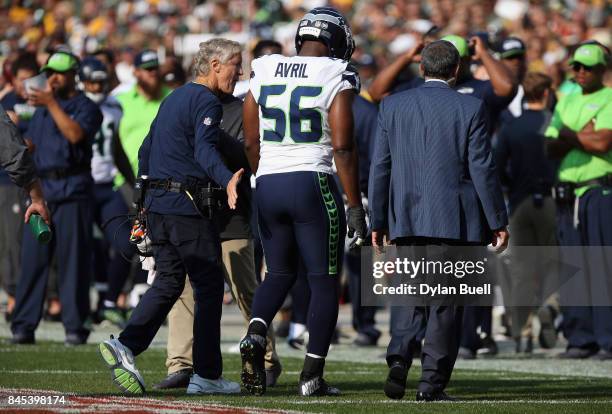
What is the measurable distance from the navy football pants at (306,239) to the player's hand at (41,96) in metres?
4.39

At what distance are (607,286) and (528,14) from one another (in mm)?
11475

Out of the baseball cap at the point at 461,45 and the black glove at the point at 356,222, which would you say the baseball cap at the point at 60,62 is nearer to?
the baseball cap at the point at 461,45

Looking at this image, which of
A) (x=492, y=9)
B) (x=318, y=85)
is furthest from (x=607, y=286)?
(x=492, y=9)

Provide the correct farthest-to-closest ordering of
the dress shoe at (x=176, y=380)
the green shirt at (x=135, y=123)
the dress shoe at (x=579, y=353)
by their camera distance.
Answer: the green shirt at (x=135, y=123) < the dress shoe at (x=579, y=353) < the dress shoe at (x=176, y=380)

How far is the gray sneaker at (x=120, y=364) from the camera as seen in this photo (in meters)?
8.55

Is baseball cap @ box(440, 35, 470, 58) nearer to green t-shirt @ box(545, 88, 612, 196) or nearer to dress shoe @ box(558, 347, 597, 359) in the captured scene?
green t-shirt @ box(545, 88, 612, 196)

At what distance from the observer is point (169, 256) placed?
8.88 m

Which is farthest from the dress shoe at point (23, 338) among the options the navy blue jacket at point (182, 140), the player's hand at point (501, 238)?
the player's hand at point (501, 238)

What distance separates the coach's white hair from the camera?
30.1ft

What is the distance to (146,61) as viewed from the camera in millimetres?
14023

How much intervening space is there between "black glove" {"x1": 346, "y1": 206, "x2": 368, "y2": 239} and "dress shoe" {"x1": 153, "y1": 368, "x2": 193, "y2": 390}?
1.63 m

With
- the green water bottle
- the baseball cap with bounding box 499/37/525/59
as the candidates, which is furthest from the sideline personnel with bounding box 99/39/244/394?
the baseball cap with bounding box 499/37/525/59

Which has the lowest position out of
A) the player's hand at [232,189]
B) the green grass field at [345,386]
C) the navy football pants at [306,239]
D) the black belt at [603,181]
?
the green grass field at [345,386]

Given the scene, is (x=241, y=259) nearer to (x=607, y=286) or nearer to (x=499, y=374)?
(x=499, y=374)
